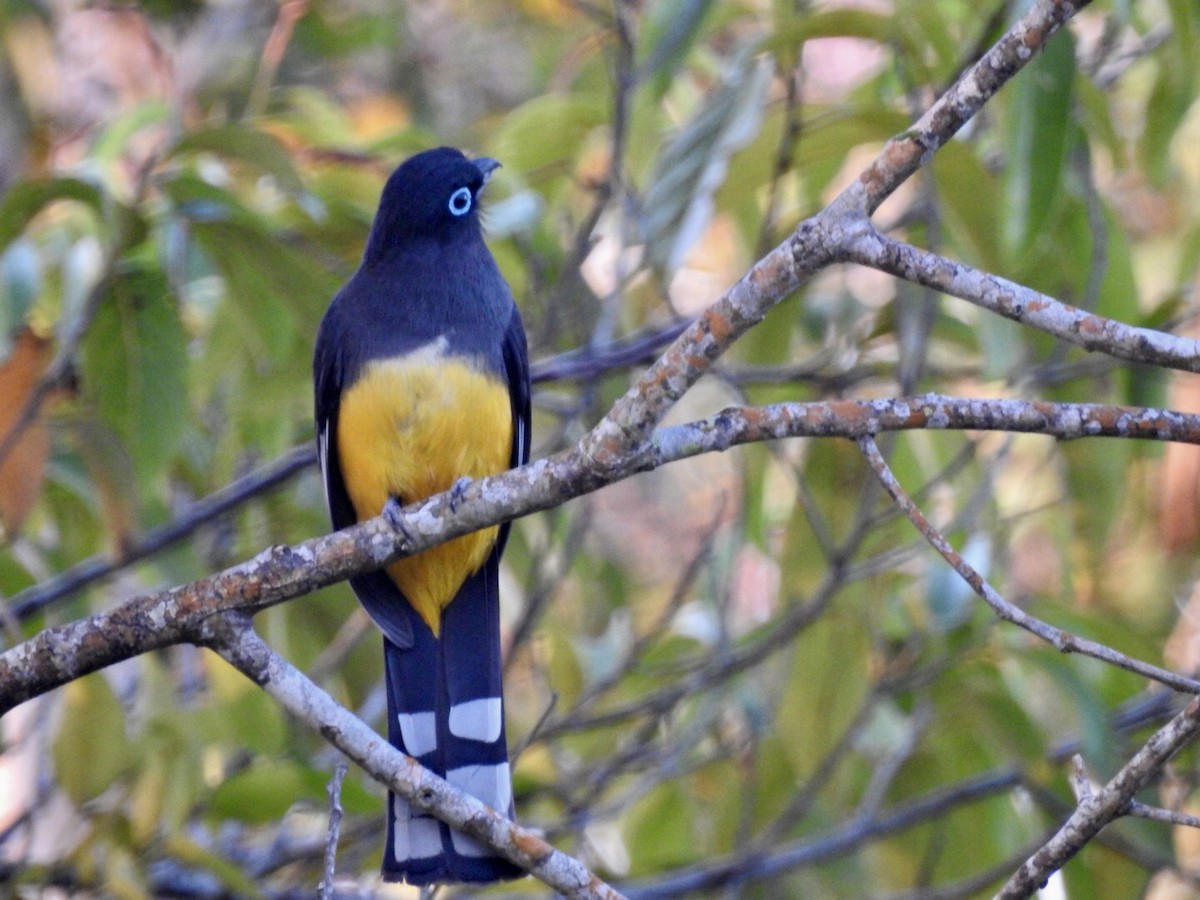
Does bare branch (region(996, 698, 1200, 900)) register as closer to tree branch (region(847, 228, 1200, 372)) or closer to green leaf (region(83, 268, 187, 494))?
tree branch (region(847, 228, 1200, 372))

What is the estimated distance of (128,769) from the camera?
10.8ft

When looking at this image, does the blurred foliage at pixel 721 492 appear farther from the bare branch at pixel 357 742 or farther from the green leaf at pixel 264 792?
the bare branch at pixel 357 742

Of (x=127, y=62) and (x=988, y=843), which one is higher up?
(x=127, y=62)

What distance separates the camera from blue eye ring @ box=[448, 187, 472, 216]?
11.8 feet

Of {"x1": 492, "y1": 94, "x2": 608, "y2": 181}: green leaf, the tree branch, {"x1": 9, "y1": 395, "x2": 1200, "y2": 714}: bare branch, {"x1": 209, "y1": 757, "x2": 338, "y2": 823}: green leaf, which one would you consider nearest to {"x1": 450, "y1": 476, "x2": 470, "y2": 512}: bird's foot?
{"x1": 9, "y1": 395, "x2": 1200, "y2": 714}: bare branch

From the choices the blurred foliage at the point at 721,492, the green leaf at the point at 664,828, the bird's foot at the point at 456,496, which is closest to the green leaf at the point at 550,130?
the blurred foliage at the point at 721,492

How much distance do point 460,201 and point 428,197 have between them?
8 centimetres

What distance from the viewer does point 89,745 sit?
3.06m

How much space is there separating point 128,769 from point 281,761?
458 mm

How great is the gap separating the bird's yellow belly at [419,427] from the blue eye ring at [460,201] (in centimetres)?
46

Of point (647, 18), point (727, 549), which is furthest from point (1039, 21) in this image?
point (727, 549)

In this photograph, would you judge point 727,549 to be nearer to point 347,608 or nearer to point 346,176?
point 347,608

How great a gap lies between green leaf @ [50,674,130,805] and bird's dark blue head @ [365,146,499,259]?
3.97 feet

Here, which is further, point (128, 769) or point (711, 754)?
point (711, 754)
